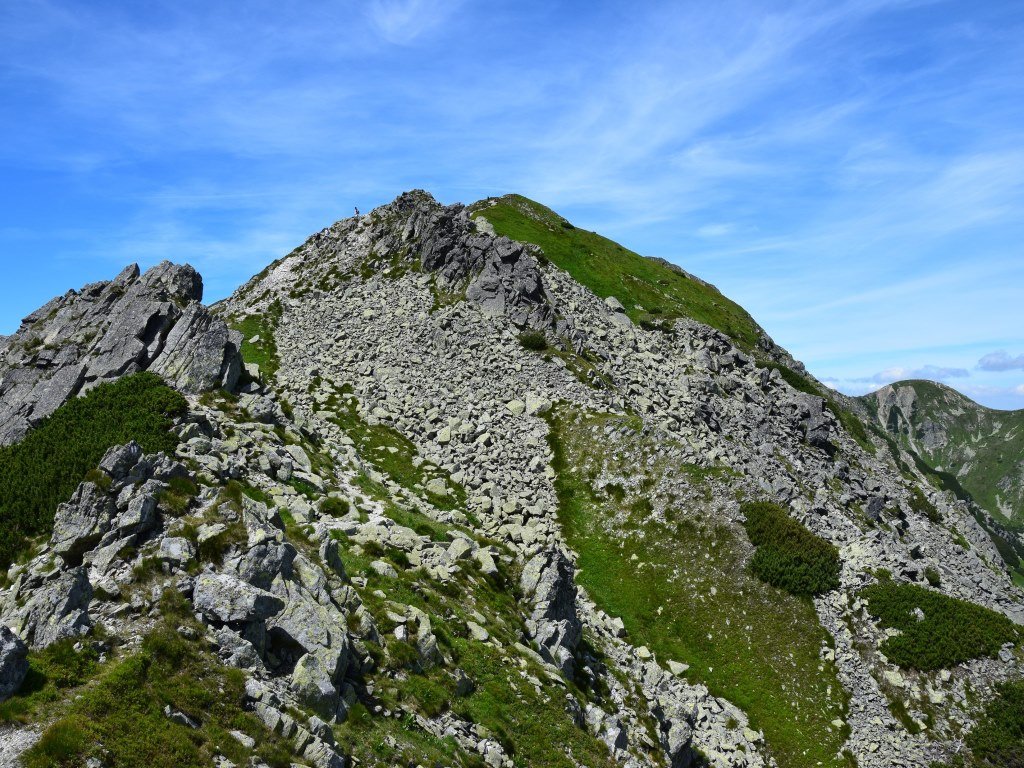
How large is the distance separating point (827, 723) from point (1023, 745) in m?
8.64

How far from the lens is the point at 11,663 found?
1348cm

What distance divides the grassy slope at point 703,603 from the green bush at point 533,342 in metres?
14.3

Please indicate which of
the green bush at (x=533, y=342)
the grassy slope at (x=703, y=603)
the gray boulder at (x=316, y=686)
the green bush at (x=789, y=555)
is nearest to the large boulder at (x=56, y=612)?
the gray boulder at (x=316, y=686)

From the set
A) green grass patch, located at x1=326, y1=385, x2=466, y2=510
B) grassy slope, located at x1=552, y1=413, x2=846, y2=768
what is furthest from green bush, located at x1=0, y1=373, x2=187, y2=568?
grassy slope, located at x1=552, y1=413, x2=846, y2=768

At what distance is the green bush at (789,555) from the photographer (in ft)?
125

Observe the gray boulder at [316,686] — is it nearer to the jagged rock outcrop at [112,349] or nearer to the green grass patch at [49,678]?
the green grass patch at [49,678]

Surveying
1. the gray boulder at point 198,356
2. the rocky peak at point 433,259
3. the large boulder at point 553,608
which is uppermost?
the rocky peak at point 433,259

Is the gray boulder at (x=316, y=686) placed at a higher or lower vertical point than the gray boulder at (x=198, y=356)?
lower

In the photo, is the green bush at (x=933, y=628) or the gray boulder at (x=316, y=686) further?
the green bush at (x=933, y=628)

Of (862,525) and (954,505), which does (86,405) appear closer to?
(862,525)

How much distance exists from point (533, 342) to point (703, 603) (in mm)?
29819

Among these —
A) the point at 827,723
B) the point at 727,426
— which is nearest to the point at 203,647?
the point at 827,723

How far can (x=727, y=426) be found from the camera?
6206 cm

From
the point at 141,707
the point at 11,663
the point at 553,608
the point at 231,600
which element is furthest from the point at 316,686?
the point at 553,608
